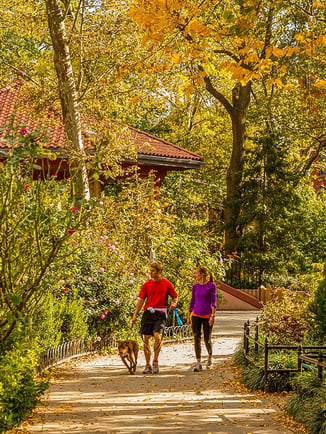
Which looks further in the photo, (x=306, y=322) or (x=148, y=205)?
(x=148, y=205)

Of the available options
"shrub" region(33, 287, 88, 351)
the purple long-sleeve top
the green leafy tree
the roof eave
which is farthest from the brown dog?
the roof eave

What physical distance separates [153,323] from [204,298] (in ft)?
3.32

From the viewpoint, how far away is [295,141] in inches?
1351

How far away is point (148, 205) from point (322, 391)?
10078 millimetres

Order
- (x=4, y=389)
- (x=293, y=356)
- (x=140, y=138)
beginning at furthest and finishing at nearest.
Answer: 1. (x=140, y=138)
2. (x=293, y=356)
3. (x=4, y=389)

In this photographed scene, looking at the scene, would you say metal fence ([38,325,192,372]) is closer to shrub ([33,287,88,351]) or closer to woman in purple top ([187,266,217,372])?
shrub ([33,287,88,351])

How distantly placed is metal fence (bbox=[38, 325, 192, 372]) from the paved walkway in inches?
6.9

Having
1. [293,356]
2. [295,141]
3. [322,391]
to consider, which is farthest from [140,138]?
[322,391]

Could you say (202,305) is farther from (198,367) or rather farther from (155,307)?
(198,367)

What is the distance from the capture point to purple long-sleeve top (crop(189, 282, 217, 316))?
12.4m

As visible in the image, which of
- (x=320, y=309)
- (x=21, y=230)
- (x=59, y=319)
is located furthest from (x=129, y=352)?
(x=21, y=230)

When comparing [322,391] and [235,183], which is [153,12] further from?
[235,183]

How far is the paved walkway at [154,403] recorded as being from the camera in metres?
7.72

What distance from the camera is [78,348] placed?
13633 millimetres
